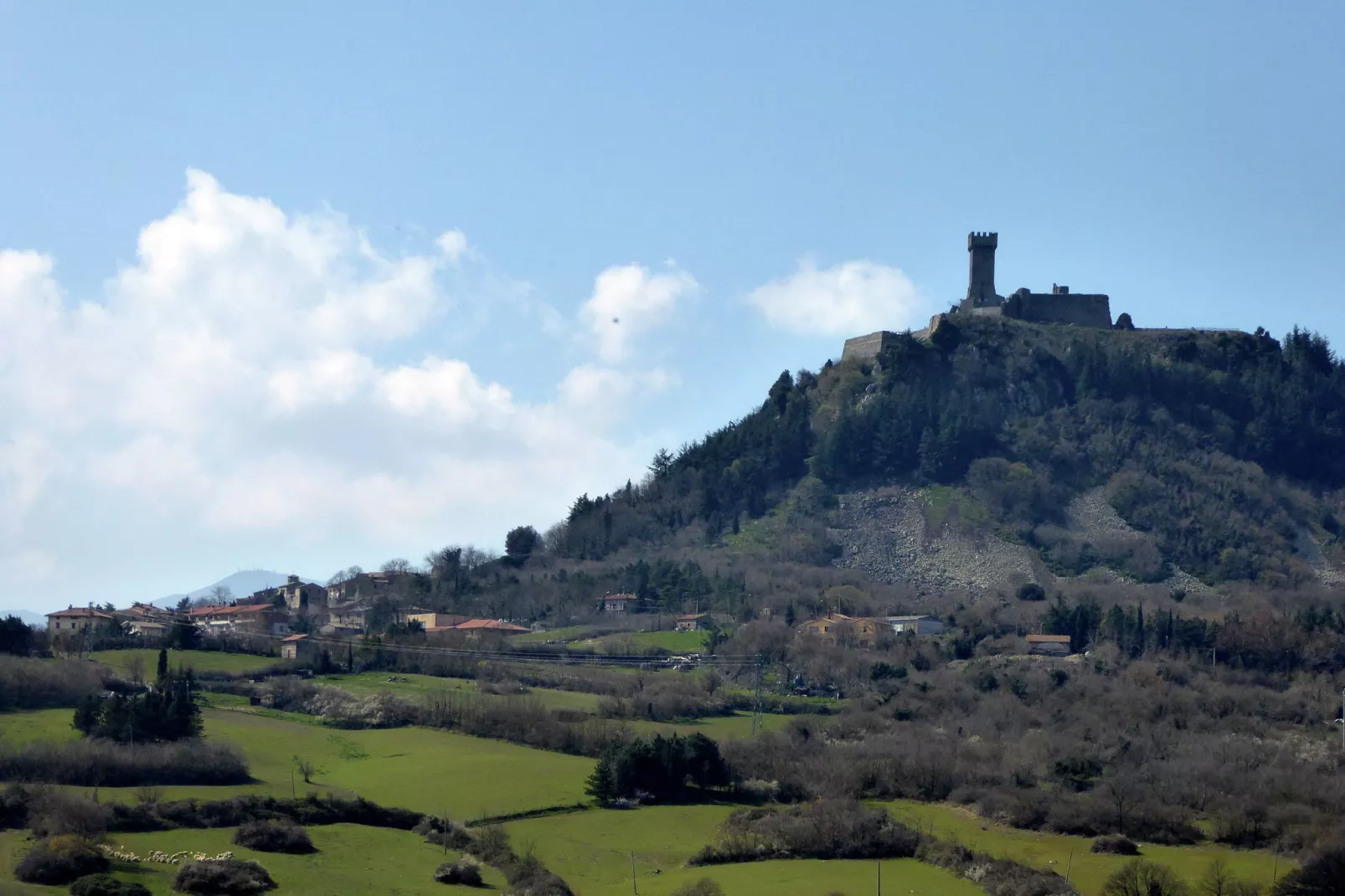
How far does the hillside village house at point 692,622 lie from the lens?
9025 centimetres

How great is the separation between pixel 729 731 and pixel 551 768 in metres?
10.1

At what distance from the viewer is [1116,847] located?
4912 centimetres

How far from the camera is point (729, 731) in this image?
64562 mm

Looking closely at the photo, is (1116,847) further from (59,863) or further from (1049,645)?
(1049,645)

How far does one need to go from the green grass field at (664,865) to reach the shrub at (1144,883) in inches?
135

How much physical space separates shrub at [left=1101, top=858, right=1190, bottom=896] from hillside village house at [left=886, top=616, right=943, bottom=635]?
43.6m

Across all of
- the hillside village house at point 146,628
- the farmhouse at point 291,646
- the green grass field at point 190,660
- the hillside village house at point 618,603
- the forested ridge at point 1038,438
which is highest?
the forested ridge at point 1038,438

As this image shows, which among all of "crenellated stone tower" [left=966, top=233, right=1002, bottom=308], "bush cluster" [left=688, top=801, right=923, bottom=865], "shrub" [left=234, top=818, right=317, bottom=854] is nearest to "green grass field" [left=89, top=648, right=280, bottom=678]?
"shrub" [left=234, top=818, right=317, bottom=854]

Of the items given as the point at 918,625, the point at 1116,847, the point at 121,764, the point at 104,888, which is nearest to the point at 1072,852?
the point at 1116,847

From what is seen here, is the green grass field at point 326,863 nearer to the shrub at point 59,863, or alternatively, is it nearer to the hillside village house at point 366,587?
the shrub at point 59,863

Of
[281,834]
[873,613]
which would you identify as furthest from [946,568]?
[281,834]

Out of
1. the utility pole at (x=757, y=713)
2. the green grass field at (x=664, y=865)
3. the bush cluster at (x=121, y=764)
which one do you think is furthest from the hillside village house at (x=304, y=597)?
the green grass field at (x=664, y=865)

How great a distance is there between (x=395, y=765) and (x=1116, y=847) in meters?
22.6

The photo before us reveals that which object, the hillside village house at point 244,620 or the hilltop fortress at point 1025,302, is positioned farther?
the hilltop fortress at point 1025,302
